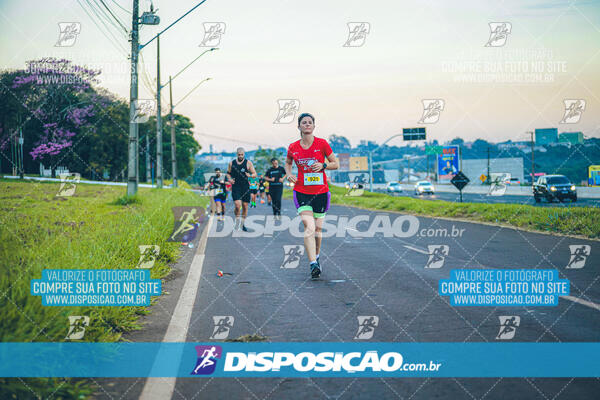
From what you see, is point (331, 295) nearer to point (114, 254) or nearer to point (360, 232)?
point (114, 254)

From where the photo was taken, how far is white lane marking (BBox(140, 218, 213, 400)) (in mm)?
3568

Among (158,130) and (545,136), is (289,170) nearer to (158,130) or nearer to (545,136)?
(158,130)

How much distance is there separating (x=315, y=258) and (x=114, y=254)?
8.93 ft

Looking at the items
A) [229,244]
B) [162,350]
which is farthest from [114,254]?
[229,244]

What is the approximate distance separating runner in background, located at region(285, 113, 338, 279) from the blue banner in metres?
3.34

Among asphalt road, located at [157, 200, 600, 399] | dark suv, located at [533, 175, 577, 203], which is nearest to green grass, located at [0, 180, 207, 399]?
asphalt road, located at [157, 200, 600, 399]
